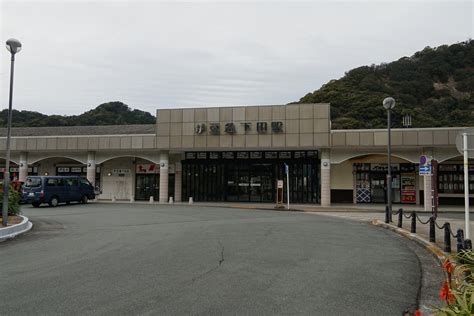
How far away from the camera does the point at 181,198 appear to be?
31.7m

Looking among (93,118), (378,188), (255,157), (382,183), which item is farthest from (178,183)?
(93,118)

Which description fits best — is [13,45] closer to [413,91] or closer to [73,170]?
[73,170]

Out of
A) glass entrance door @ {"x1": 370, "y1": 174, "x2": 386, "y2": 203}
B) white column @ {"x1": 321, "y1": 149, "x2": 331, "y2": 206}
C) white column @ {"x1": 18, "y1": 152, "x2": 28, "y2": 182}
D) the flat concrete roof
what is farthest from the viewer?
the flat concrete roof

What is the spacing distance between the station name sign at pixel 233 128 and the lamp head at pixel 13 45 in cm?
1552

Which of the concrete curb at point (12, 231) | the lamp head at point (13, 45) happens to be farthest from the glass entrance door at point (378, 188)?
the lamp head at point (13, 45)

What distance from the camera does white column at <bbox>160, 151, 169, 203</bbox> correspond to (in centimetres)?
2988

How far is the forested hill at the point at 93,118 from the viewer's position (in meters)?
54.8

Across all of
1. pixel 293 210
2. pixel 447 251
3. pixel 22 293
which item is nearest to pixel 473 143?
pixel 447 251

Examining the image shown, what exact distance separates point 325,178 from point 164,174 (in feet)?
38.8

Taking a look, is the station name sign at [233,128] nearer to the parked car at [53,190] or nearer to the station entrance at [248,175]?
the station entrance at [248,175]

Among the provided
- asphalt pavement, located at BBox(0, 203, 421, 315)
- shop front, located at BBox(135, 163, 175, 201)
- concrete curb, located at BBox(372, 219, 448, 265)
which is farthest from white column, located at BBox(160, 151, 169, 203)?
concrete curb, located at BBox(372, 219, 448, 265)

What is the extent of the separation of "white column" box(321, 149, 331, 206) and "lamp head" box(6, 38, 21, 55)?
759 inches

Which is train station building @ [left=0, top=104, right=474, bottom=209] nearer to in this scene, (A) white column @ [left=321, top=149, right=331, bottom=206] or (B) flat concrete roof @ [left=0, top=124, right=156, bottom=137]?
(A) white column @ [left=321, top=149, right=331, bottom=206]

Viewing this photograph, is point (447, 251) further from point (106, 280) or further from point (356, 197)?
point (356, 197)
